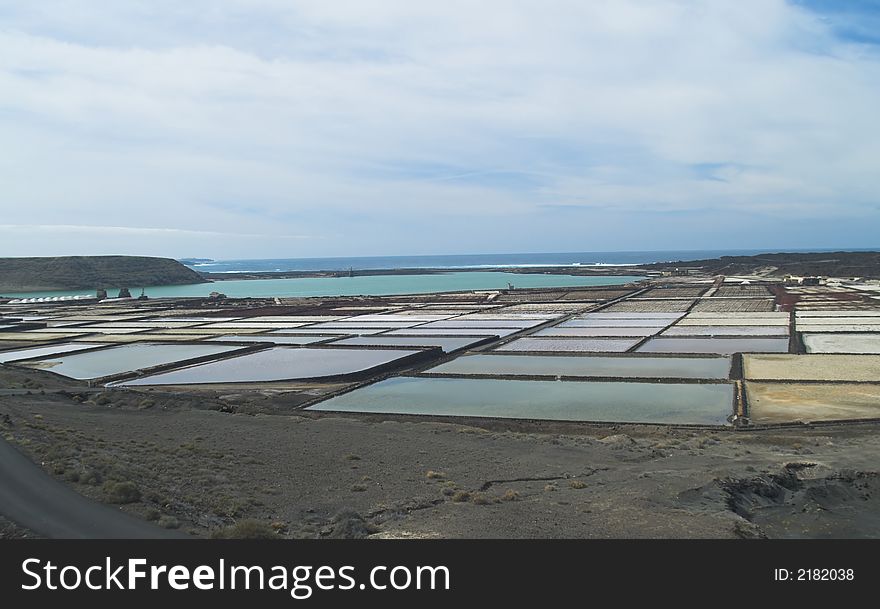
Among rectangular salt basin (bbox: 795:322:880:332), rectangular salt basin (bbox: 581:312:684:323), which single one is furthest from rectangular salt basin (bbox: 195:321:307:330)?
rectangular salt basin (bbox: 795:322:880:332)

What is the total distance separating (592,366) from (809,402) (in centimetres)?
866

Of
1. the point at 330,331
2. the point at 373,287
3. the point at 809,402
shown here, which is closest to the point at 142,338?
the point at 330,331

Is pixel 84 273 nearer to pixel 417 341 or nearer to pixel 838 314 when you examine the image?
pixel 417 341

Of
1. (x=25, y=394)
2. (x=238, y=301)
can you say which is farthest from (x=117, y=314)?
(x=25, y=394)

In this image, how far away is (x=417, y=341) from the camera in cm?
3388

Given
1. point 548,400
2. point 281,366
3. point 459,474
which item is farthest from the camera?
point 281,366

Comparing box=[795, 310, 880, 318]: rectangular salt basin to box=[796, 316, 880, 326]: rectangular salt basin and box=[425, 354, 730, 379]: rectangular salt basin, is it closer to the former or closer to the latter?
box=[796, 316, 880, 326]: rectangular salt basin

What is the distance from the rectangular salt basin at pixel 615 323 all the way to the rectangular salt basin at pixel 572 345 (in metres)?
6.00

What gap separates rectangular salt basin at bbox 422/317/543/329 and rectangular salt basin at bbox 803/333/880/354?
15503mm

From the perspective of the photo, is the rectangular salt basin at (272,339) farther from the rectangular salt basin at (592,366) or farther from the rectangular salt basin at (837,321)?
the rectangular salt basin at (837,321)
